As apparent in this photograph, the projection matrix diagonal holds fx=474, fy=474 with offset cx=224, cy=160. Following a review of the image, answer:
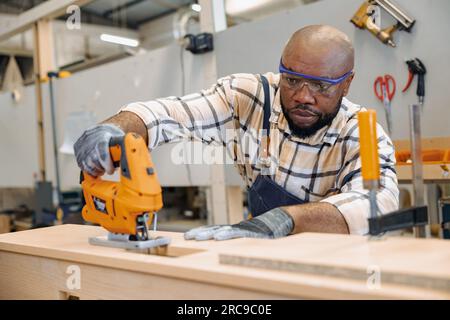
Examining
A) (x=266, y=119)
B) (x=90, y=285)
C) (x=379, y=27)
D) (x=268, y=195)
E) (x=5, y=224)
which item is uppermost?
(x=379, y=27)

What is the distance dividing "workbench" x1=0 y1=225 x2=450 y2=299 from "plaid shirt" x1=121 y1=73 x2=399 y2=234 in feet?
1.50

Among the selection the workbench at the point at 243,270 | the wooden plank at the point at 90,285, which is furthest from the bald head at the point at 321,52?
the wooden plank at the point at 90,285

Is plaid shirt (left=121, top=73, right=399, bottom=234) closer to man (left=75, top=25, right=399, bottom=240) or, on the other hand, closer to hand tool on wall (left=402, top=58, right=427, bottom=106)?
man (left=75, top=25, right=399, bottom=240)

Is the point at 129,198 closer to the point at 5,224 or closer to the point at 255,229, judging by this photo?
the point at 255,229

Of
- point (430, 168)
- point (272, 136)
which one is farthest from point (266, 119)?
point (430, 168)

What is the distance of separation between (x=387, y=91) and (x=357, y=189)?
92 cm

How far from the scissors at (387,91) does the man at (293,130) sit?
1.71 ft

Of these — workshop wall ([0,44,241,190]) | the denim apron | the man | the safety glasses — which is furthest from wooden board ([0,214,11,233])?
the safety glasses

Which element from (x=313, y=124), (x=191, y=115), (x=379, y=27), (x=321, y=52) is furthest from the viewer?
(x=379, y=27)

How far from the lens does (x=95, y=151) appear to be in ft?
3.72

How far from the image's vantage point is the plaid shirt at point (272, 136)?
1490 millimetres

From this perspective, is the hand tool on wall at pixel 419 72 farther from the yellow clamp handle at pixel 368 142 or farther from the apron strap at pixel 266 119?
the yellow clamp handle at pixel 368 142
